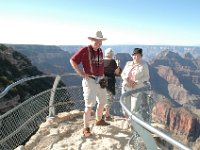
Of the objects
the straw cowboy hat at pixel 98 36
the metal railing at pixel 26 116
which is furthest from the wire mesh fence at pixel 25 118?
the straw cowboy hat at pixel 98 36

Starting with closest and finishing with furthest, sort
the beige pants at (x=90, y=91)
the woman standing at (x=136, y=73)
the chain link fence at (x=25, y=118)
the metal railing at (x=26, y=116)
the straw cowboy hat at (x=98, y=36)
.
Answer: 1. the metal railing at (x=26, y=116)
2. the chain link fence at (x=25, y=118)
3. the straw cowboy hat at (x=98, y=36)
4. the beige pants at (x=90, y=91)
5. the woman standing at (x=136, y=73)

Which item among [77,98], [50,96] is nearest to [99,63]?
[50,96]

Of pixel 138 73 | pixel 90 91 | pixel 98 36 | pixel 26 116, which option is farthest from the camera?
pixel 138 73

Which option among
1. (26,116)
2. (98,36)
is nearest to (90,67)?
(98,36)

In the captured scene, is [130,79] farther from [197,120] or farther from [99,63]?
[197,120]

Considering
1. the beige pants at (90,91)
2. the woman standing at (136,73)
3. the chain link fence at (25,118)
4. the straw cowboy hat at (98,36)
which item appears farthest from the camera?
the woman standing at (136,73)

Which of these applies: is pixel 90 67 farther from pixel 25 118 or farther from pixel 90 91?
pixel 25 118

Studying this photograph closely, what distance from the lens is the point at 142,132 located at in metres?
3.26

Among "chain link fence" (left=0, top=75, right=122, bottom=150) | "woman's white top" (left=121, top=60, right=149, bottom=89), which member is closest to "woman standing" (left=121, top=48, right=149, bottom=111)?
"woman's white top" (left=121, top=60, right=149, bottom=89)

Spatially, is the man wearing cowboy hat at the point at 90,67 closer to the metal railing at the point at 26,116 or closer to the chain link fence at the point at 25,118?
the metal railing at the point at 26,116

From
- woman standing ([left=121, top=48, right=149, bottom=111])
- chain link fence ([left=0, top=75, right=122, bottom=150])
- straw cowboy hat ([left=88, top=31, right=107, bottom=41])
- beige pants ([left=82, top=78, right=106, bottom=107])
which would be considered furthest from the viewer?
woman standing ([left=121, top=48, right=149, bottom=111])

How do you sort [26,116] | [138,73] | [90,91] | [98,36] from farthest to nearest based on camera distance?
[138,73], [26,116], [90,91], [98,36]

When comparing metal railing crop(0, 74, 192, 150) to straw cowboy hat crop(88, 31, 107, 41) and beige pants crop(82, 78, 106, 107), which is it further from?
straw cowboy hat crop(88, 31, 107, 41)

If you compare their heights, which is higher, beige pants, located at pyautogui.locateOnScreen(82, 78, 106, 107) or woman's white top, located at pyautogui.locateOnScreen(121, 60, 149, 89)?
woman's white top, located at pyautogui.locateOnScreen(121, 60, 149, 89)
